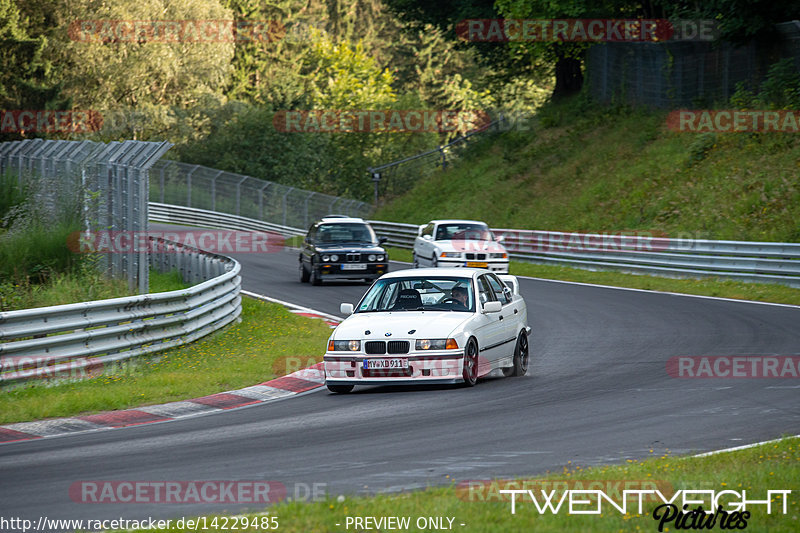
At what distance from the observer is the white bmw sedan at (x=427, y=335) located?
1216cm

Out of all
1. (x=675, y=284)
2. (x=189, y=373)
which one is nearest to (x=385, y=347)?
(x=189, y=373)

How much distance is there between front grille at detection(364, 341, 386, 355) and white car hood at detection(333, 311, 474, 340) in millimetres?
62

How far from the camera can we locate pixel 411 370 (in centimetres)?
1218

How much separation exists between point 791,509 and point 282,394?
7.28m

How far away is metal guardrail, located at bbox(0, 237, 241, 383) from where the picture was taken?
12398mm

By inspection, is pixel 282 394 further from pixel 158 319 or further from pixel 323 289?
pixel 323 289

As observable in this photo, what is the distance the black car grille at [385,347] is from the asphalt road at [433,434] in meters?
0.52

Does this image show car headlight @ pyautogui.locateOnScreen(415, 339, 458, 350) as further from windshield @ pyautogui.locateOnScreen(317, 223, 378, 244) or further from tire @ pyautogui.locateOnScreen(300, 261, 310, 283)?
tire @ pyautogui.locateOnScreen(300, 261, 310, 283)

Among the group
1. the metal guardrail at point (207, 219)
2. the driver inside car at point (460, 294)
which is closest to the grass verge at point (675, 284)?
the driver inside car at point (460, 294)

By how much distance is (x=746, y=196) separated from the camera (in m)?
30.0

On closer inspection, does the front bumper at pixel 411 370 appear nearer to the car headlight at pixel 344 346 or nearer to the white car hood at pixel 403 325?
the car headlight at pixel 344 346

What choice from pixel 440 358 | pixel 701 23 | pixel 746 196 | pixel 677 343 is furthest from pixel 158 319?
pixel 701 23

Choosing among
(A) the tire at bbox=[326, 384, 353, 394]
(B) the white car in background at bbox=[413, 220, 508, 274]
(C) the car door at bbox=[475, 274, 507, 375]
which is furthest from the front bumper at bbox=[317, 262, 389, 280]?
(A) the tire at bbox=[326, 384, 353, 394]

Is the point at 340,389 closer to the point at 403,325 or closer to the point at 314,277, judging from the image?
the point at 403,325
